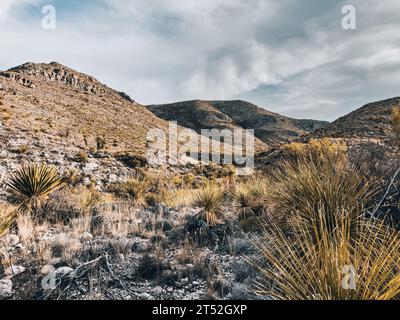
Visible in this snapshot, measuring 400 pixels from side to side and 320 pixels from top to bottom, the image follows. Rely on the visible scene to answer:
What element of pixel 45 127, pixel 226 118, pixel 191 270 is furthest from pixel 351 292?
pixel 226 118

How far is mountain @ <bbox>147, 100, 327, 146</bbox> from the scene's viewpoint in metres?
78.3

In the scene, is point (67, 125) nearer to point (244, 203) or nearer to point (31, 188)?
point (31, 188)

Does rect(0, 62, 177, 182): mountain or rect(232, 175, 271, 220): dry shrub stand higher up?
rect(0, 62, 177, 182): mountain

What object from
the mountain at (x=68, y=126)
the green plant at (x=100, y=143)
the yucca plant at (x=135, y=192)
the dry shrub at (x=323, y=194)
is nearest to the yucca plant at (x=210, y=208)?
the dry shrub at (x=323, y=194)

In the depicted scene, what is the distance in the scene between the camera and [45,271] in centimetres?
379

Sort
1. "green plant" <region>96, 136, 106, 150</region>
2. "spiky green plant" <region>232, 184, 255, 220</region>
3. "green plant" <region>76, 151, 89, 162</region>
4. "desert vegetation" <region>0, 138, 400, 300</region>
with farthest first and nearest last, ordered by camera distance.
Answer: "green plant" <region>96, 136, 106, 150</region> → "green plant" <region>76, 151, 89, 162</region> → "spiky green plant" <region>232, 184, 255, 220</region> → "desert vegetation" <region>0, 138, 400, 300</region>

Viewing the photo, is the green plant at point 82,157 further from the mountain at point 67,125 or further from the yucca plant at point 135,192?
the yucca plant at point 135,192

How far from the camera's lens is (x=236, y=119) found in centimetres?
9288

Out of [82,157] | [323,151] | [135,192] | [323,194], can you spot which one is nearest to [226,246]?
[323,194]

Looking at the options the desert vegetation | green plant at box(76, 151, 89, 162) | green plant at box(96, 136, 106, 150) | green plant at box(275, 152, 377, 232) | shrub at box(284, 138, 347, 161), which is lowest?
the desert vegetation

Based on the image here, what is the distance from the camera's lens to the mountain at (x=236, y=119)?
78275 millimetres

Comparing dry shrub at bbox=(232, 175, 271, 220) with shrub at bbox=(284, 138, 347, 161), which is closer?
shrub at bbox=(284, 138, 347, 161)

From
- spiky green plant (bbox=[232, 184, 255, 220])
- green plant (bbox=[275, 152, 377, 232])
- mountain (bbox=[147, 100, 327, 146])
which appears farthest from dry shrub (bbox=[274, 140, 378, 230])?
mountain (bbox=[147, 100, 327, 146])

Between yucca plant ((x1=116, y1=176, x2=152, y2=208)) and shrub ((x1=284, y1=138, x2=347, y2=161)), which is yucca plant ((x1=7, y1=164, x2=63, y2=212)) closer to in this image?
yucca plant ((x1=116, y1=176, x2=152, y2=208))
